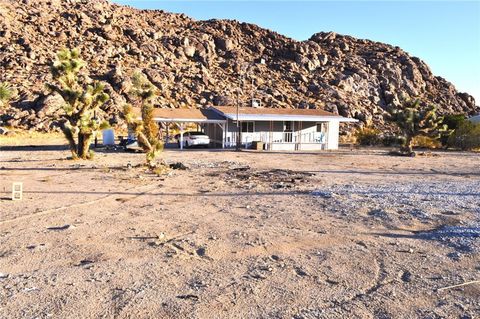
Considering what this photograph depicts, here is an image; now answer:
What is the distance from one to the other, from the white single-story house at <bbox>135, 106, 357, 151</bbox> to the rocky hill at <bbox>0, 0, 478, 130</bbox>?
22935 millimetres

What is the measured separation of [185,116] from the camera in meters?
34.2

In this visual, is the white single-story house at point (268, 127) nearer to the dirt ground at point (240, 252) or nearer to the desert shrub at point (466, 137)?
the desert shrub at point (466, 137)

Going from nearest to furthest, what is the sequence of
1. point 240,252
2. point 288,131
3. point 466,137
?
point 240,252 → point 288,131 → point 466,137

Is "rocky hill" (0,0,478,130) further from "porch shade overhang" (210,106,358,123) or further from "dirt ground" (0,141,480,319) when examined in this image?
"dirt ground" (0,141,480,319)

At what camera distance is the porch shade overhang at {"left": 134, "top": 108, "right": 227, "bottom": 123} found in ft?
109

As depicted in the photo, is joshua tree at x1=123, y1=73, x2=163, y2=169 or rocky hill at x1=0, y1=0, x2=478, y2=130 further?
rocky hill at x1=0, y1=0, x2=478, y2=130

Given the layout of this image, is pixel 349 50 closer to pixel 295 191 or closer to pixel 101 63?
pixel 101 63

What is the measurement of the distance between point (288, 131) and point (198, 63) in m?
48.8

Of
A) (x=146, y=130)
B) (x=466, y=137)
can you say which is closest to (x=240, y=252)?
(x=146, y=130)

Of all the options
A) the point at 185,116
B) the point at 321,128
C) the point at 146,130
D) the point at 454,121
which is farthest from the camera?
the point at 454,121

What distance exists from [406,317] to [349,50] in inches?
4400

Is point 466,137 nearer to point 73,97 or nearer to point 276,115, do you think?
point 276,115

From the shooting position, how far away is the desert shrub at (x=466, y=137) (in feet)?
129

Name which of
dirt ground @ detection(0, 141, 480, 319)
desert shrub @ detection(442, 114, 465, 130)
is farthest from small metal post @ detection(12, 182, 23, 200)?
desert shrub @ detection(442, 114, 465, 130)
